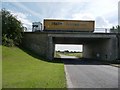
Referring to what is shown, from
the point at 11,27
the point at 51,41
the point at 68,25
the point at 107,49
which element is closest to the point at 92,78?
the point at 51,41

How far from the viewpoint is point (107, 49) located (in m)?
49.0

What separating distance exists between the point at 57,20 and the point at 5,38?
1230 cm

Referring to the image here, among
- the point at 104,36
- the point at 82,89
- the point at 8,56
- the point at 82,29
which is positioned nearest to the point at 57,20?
the point at 82,29

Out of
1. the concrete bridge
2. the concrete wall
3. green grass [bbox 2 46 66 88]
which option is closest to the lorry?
the concrete bridge

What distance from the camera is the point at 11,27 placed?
4584 centimetres

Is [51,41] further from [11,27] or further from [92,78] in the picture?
[92,78]

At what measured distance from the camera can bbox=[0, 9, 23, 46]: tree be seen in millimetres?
44938

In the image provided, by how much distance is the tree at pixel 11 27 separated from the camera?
44.9 meters

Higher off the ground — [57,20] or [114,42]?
[57,20]

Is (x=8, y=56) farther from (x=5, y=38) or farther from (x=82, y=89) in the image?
(x=82, y=89)

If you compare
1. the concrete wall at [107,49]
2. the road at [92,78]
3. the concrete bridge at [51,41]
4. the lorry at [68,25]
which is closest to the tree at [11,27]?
the concrete bridge at [51,41]

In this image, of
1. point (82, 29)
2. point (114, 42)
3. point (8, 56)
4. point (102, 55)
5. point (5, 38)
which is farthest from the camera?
point (102, 55)

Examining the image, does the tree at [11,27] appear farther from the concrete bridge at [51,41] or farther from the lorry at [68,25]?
the lorry at [68,25]

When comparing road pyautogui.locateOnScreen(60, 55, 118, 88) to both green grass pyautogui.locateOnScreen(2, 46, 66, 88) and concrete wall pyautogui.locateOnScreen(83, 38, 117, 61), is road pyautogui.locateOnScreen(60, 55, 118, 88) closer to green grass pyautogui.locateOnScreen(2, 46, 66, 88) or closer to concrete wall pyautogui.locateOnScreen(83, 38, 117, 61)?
green grass pyautogui.locateOnScreen(2, 46, 66, 88)
